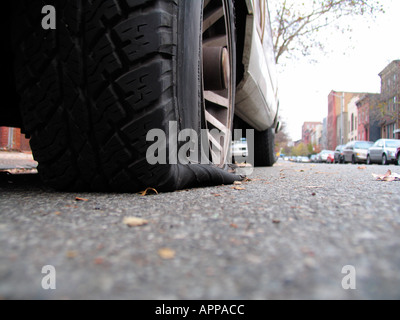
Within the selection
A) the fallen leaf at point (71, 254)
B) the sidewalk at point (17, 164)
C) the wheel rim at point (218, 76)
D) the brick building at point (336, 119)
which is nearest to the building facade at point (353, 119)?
the brick building at point (336, 119)

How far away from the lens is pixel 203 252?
636mm

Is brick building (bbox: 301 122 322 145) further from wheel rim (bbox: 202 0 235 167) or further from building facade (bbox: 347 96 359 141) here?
wheel rim (bbox: 202 0 235 167)

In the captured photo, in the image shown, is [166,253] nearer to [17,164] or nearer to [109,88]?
[109,88]

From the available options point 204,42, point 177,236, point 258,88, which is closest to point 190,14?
point 204,42

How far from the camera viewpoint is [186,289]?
19.3 inches

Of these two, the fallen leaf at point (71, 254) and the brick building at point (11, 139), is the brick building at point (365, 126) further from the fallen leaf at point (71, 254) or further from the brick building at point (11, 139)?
the fallen leaf at point (71, 254)

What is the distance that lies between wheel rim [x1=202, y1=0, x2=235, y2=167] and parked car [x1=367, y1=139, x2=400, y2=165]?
13845mm

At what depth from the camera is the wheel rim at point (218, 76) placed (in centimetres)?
171

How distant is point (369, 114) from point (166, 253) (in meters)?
32.0

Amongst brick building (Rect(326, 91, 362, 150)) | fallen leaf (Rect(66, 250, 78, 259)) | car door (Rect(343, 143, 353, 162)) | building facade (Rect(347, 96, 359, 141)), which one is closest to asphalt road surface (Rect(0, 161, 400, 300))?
fallen leaf (Rect(66, 250, 78, 259))

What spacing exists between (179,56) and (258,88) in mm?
1576

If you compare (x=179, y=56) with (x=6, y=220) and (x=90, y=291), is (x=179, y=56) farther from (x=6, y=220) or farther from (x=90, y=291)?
(x=90, y=291)

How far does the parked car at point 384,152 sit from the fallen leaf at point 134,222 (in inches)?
594

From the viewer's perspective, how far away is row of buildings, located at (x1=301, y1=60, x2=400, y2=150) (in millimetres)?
22203
